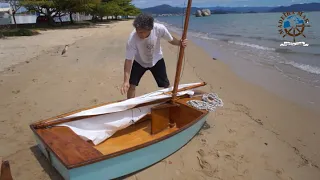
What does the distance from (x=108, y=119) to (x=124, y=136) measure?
41 centimetres

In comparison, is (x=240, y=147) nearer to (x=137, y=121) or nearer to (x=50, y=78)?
(x=137, y=121)

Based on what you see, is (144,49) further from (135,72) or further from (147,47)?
(135,72)

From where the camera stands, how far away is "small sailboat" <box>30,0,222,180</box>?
8.93ft

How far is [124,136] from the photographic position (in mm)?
3963

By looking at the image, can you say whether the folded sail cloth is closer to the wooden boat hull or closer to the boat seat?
the boat seat

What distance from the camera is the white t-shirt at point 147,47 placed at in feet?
12.9

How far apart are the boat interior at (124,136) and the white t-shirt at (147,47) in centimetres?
78

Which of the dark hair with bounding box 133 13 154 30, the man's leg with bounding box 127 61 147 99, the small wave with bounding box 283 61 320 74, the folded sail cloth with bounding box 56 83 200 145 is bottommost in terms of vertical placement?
the small wave with bounding box 283 61 320 74

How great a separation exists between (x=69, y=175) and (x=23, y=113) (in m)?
3.11

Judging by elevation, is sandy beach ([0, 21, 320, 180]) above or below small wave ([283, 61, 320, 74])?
below

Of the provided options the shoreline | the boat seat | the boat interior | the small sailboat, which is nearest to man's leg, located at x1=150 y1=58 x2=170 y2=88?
the small sailboat

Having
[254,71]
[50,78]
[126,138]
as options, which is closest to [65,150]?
[126,138]

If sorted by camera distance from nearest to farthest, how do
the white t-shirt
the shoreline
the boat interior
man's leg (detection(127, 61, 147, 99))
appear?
the boat interior < the white t-shirt < man's leg (detection(127, 61, 147, 99)) < the shoreline

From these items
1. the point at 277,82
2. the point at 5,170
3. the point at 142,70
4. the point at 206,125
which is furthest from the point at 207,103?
the point at 277,82
